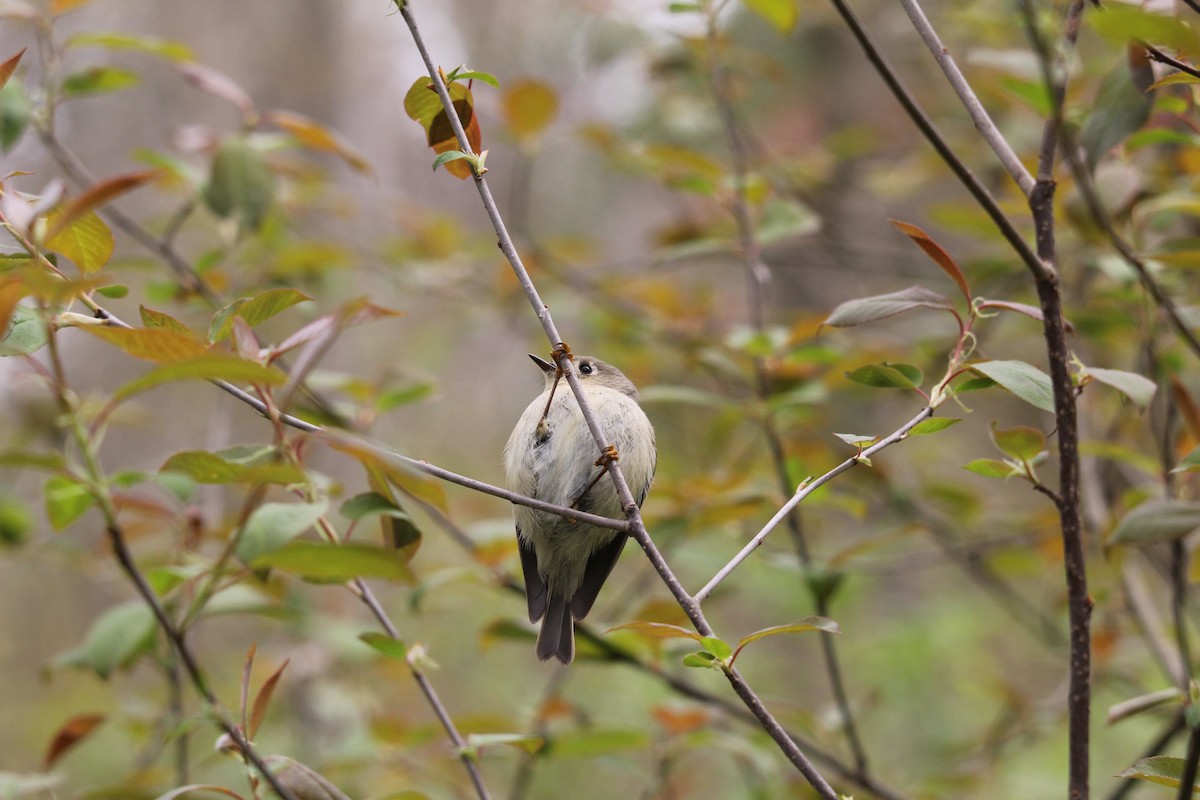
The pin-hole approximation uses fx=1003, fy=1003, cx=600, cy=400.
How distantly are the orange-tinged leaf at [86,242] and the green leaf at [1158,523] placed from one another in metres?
1.47

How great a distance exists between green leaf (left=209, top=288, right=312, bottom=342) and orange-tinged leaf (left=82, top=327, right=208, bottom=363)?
0.21m

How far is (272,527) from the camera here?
1.29 metres

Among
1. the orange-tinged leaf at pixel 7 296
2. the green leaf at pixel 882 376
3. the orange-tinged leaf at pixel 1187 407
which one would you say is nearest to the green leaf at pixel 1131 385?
the green leaf at pixel 882 376

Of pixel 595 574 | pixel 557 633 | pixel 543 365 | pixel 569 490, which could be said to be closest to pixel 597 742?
pixel 557 633

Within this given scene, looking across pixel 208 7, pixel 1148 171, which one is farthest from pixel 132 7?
pixel 1148 171

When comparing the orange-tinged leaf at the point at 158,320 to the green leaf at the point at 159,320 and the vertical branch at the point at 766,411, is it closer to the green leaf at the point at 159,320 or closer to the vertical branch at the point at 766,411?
the green leaf at the point at 159,320

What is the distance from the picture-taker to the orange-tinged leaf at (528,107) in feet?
10.0

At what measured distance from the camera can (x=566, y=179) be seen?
8.65 meters

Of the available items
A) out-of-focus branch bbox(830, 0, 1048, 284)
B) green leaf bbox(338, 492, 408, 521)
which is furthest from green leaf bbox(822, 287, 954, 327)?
green leaf bbox(338, 492, 408, 521)

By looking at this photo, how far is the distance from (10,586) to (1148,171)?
6938 mm

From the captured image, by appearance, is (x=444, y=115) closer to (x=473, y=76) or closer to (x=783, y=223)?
(x=473, y=76)

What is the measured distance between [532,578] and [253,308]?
1.21 m

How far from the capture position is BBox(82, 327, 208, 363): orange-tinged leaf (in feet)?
3.74

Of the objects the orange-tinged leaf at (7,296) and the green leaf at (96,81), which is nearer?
the orange-tinged leaf at (7,296)
